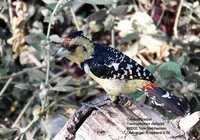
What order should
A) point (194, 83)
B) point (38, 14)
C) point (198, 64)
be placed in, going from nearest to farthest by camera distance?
point (194, 83), point (198, 64), point (38, 14)

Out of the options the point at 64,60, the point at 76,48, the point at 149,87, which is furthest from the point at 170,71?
the point at 64,60

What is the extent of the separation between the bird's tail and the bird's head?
0.83 ft

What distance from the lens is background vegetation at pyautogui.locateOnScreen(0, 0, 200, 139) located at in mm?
2330

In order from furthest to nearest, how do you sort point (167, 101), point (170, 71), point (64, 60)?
1. point (64, 60)
2. point (170, 71)
3. point (167, 101)

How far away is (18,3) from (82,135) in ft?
3.75

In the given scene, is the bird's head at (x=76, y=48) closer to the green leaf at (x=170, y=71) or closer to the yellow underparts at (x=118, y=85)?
the yellow underparts at (x=118, y=85)

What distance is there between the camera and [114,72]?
6.14ft

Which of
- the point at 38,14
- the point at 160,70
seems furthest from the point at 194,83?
the point at 38,14

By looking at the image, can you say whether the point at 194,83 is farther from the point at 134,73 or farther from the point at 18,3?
the point at 18,3

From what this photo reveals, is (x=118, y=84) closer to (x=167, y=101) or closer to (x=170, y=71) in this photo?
(x=167, y=101)

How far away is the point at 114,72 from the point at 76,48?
0.16m

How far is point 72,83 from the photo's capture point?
8.61 ft

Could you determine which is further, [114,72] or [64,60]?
[64,60]

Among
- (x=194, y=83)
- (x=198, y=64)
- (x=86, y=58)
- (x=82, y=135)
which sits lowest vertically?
(x=198, y=64)
